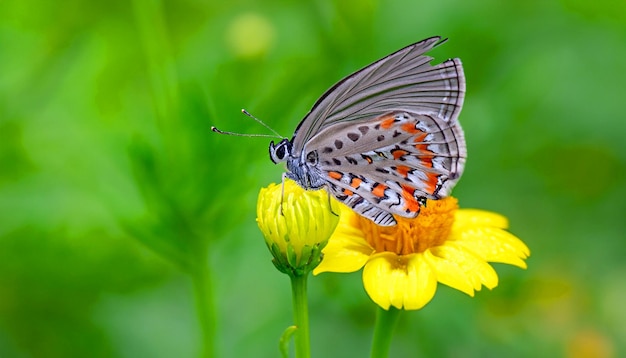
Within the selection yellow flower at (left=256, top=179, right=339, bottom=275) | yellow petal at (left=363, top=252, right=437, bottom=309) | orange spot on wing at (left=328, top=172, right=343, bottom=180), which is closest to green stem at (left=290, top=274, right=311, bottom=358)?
yellow flower at (left=256, top=179, right=339, bottom=275)

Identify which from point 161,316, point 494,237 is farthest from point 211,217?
point 494,237

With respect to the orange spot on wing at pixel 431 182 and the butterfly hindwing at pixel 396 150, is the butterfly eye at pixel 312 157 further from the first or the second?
the orange spot on wing at pixel 431 182

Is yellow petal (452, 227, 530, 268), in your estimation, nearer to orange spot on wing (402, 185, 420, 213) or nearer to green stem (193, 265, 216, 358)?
orange spot on wing (402, 185, 420, 213)

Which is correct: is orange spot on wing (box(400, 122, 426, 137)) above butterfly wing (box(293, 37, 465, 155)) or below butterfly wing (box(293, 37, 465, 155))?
below

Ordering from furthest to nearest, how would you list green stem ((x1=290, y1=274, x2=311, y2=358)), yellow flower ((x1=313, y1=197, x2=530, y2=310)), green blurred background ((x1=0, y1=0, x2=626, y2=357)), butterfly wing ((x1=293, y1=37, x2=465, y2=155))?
green blurred background ((x1=0, y1=0, x2=626, y2=357)), butterfly wing ((x1=293, y1=37, x2=465, y2=155)), yellow flower ((x1=313, y1=197, x2=530, y2=310)), green stem ((x1=290, y1=274, x2=311, y2=358))

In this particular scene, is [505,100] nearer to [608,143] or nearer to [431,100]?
[608,143]

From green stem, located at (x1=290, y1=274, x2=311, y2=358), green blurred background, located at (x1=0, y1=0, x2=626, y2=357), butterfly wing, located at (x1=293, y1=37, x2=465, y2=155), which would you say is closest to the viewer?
green stem, located at (x1=290, y1=274, x2=311, y2=358)

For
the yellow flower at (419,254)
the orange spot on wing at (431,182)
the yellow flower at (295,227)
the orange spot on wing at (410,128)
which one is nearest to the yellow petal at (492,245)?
the yellow flower at (419,254)
